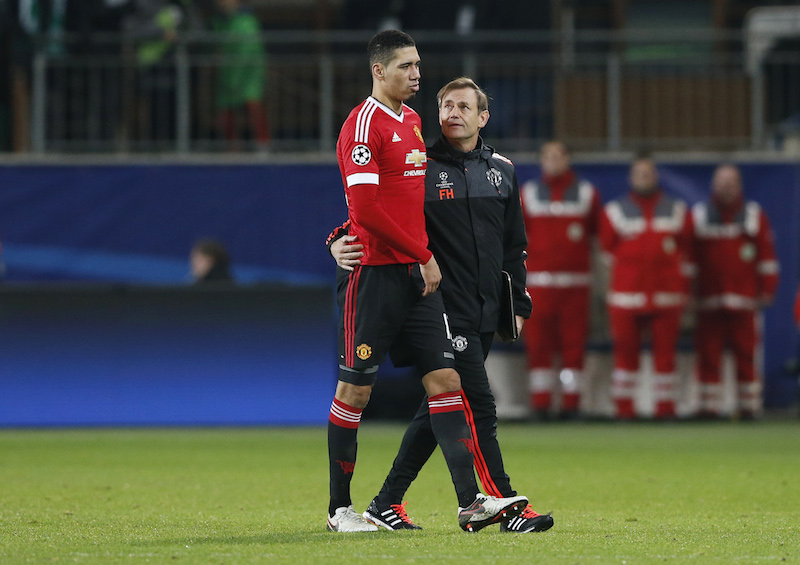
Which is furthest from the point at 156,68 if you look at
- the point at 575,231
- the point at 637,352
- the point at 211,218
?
the point at 637,352

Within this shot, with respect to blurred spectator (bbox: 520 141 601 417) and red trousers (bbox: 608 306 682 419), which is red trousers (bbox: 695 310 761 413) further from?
blurred spectator (bbox: 520 141 601 417)

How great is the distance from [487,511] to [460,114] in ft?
6.07

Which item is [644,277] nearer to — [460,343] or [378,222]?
[460,343]

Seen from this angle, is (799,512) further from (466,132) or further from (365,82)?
(365,82)

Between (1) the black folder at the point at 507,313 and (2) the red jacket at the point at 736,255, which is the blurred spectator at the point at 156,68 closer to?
(2) the red jacket at the point at 736,255

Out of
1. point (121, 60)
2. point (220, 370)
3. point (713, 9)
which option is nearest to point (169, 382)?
point (220, 370)

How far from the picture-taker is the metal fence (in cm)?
1538

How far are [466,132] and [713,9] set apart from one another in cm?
1306

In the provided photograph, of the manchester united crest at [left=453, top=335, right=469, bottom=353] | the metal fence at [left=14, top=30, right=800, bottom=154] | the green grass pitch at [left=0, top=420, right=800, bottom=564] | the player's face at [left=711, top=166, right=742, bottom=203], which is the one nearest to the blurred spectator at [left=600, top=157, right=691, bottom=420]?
the player's face at [left=711, top=166, right=742, bottom=203]

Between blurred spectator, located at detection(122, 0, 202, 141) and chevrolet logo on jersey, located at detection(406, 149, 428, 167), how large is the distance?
9787mm

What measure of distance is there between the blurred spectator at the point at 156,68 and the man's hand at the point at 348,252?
9769 millimetres

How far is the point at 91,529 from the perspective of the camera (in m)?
6.16

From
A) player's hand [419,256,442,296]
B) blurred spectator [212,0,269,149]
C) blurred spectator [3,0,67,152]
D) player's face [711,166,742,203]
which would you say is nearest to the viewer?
player's hand [419,256,442,296]

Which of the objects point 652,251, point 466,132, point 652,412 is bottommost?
point 652,412
